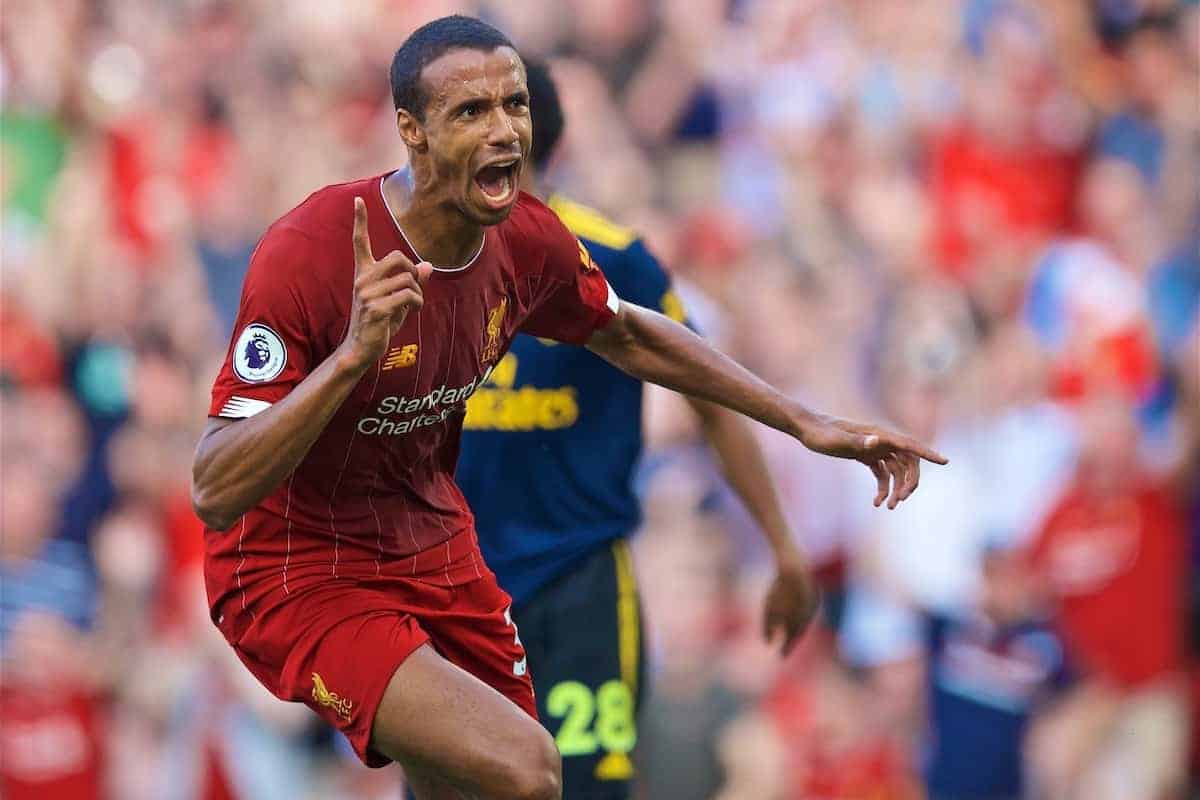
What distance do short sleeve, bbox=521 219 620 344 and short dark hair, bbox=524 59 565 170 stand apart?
0.85 metres

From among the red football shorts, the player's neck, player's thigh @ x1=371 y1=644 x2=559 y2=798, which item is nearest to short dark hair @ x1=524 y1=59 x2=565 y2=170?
the player's neck

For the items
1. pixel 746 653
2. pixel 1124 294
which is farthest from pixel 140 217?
pixel 1124 294

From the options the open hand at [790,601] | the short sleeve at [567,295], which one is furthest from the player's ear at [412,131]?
the open hand at [790,601]

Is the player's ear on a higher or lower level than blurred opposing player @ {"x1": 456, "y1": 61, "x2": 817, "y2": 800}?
higher

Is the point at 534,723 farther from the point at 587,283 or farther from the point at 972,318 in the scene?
the point at 972,318

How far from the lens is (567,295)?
5.07m

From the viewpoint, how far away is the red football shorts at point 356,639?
4.46 metres

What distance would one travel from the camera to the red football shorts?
4.46 metres

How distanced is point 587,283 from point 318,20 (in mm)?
6686

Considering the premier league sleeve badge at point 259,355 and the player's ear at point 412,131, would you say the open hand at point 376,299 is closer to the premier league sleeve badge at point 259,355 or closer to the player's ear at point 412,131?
the premier league sleeve badge at point 259,355

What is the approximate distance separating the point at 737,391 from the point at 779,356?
13.3 feet

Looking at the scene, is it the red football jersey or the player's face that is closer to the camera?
the red football jersey

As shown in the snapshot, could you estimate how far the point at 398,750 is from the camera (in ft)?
14.5

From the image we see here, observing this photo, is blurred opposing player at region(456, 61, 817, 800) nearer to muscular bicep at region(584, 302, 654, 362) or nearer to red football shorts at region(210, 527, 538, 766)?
muscular bicep at region(584, 302, 654, 362)
